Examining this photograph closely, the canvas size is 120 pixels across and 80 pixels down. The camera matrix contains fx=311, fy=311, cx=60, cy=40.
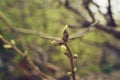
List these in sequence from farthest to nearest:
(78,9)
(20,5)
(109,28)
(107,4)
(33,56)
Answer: (20,5) < (33,56) < (78,9) < (109,28) < (107,4)

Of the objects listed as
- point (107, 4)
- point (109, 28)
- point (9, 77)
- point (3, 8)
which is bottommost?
point (107, 4)

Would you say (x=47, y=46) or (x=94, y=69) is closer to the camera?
(x=94, y=69)

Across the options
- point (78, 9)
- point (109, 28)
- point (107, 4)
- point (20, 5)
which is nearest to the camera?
point (107, 4)

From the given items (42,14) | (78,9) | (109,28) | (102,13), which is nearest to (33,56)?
(42,14)

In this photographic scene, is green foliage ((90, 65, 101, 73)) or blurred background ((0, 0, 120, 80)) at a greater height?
blurred background ((0, 0, 120, 80))

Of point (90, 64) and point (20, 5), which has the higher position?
point (20, 5)

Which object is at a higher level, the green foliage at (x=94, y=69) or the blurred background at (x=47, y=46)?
the blurred background at (x=47, y=46)

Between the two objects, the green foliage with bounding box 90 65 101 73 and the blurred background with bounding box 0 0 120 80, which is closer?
the green foliage with bounding box 90 65 101 73

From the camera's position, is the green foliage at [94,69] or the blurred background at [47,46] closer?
the green foliage at [94,69]

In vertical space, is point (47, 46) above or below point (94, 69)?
above

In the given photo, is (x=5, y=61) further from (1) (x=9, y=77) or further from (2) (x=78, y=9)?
(2) (x=78, y=9)

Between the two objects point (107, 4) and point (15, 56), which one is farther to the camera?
point (15, 56)
